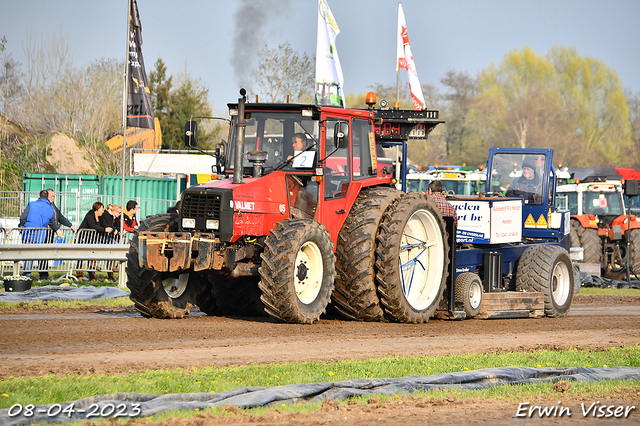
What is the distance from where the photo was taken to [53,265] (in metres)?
15.9

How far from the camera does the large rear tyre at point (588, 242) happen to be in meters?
23.3

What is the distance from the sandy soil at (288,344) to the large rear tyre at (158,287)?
0.20m

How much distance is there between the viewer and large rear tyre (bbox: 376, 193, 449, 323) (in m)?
10.7

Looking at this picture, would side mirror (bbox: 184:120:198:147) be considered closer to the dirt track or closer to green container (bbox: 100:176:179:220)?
the dirt track

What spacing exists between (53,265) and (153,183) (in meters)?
13.3

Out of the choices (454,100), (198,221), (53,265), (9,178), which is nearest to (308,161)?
(198,221)

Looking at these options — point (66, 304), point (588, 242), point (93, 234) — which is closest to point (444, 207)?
point (66, 304)

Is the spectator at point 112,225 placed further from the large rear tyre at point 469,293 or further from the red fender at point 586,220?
the red fender at point 586,220

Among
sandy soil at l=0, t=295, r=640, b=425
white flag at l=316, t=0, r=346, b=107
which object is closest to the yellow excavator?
white flag at l=316, t=0, r=346, b=107

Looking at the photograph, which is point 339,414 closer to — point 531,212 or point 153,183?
point 531,212

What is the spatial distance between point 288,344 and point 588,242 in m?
17.2

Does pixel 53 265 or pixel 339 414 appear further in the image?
pixel 53 265

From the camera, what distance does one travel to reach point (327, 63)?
1878 centimetres

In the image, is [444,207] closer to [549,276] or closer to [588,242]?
[549,276]
